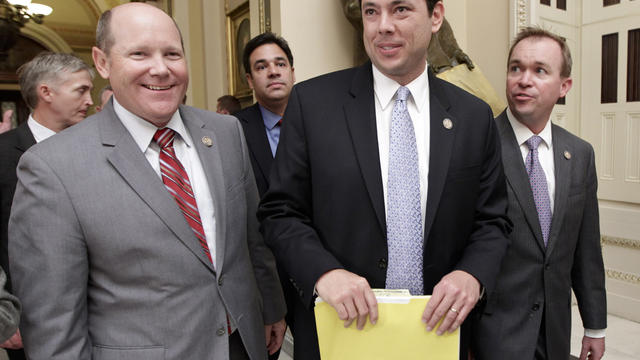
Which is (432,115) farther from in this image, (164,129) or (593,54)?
(593,54)

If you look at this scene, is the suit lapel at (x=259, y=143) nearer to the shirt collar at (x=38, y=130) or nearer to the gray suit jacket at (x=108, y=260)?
the gray suit jacket at (x=108, y=260)

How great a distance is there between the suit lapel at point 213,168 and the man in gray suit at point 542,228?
0.92 metres

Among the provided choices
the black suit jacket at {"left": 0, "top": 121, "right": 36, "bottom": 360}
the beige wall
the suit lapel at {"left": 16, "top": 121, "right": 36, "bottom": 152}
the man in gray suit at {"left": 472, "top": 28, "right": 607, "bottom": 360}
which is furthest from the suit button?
the beige wall

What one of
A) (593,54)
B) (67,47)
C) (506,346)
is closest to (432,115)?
(506,346)

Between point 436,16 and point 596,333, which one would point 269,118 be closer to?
point 436,16

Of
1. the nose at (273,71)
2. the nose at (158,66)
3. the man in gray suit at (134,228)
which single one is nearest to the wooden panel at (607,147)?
the nose at (273,71)

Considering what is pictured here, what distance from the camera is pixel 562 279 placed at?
1715 mm

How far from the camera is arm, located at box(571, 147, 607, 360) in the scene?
5.99 ft

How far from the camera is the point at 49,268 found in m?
1.19

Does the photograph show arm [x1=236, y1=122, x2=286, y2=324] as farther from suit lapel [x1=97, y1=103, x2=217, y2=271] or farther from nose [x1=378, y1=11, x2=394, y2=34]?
nose [x1=378, y1=11, x2=394, y2=34]

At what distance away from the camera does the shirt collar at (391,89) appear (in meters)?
1.35

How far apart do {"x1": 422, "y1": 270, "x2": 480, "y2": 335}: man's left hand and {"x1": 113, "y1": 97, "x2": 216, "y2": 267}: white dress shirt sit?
2.14ft

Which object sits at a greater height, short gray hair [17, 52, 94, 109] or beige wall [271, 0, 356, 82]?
beige wall [271, 0, 356, 82]

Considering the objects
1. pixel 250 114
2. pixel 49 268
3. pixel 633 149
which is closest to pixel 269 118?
pixel 250 114
